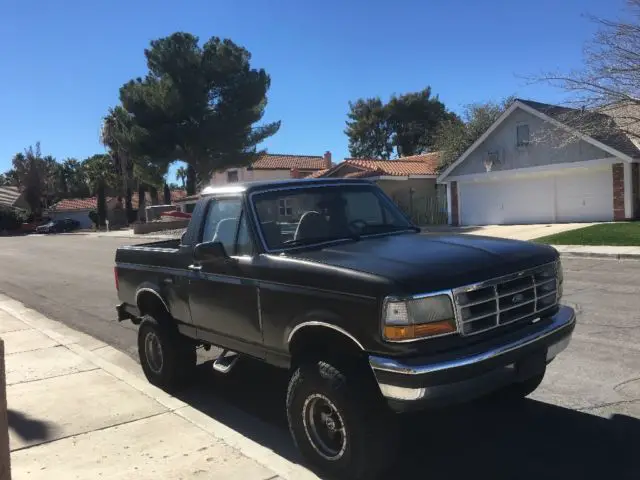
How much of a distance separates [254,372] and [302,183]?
239 cm

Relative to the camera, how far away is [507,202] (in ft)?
91.4

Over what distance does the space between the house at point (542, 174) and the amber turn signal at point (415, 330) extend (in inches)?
770

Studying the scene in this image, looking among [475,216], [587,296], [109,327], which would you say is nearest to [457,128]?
[475,216]

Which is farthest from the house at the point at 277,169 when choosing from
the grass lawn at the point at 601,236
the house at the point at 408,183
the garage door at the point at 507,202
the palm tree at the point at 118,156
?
the grass lawn at the point at 601,236

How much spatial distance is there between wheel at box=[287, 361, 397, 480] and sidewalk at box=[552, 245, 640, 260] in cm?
1302

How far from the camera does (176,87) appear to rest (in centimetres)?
4212

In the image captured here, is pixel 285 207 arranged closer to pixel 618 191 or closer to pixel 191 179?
pixel 618 191

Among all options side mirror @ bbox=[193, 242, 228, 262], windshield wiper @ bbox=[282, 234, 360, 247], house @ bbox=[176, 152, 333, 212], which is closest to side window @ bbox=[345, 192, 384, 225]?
windshield wiper @ bbox=[282, 234, 360, 247]

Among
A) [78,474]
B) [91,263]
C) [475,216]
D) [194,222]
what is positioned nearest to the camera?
[78,474]

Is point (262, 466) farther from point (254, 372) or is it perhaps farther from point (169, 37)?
point (169, 37)

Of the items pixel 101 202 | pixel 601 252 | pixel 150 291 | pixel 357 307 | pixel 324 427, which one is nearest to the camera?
pixel 357 307

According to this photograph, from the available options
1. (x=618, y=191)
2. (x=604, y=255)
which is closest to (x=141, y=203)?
(x=618, y=191)

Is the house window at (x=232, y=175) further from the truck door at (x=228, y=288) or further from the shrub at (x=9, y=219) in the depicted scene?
the truck door at (x=228, y=288)

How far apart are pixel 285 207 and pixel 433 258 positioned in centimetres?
145
